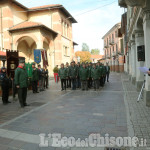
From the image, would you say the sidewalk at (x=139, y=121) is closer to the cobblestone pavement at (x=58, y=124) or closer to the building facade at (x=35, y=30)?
the cobblestone pavement at (x=58, y=124)

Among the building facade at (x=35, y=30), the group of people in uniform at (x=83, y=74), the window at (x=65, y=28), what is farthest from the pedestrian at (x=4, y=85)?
the window at (x=65, y=28)

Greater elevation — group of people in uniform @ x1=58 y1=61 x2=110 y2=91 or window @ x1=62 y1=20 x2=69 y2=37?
window @ x1=62 y1=20 x2=69 y2=37

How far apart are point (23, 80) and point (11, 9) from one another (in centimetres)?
2234

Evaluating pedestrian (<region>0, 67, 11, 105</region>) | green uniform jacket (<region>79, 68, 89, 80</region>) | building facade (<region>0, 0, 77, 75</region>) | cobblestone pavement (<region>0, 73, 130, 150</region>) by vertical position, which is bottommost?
cobblestone pavement (<region>0, 73, 130, 150</region>)

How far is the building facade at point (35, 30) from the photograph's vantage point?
23.2 meters

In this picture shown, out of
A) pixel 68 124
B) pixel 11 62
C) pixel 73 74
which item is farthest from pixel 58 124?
pixel 73 74

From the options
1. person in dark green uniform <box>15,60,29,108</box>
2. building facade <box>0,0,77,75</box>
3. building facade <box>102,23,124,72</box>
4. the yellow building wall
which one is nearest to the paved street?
person in dark green uniform <box>15,60,29,108</box>

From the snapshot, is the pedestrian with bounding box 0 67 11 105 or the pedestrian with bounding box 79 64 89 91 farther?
the pedestrian with bounding box 79 64 89 91

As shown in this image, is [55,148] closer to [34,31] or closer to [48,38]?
[34,31]

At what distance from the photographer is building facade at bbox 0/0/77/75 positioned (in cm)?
2317

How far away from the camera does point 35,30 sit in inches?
894

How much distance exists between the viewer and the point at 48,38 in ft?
83.9

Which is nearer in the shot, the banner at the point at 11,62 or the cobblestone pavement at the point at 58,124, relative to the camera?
the cobblestone pavement at the point at 58,124

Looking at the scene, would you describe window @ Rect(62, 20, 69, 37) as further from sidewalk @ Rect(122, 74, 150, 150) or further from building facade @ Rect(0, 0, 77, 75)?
sidewalk @ Rect(122, 74, 150, 150)
